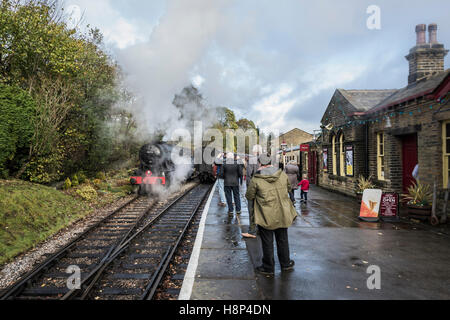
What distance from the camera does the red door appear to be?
8.35 meters

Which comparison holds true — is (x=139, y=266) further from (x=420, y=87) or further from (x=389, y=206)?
(x=420, y=87)

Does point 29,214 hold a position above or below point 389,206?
below

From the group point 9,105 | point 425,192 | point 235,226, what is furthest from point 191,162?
point 425,192

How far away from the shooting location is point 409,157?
8594 mm

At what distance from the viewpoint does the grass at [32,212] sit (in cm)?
569

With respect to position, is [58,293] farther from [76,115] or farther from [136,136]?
[136,136]

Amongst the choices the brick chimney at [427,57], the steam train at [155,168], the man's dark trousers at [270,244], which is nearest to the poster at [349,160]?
the brick chimney at [427,57]

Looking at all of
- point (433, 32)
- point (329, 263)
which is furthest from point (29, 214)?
point (433, 32)

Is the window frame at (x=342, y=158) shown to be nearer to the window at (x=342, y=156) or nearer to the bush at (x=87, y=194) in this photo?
Answer: the window at (x=342, y=156)

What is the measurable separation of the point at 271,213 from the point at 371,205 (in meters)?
4.49

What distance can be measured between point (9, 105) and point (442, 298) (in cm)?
1140

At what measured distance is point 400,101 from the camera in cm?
832

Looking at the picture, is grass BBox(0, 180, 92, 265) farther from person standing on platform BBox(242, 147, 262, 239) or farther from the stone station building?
the stone station building

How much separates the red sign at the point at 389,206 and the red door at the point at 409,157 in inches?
77.2
